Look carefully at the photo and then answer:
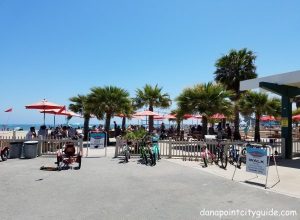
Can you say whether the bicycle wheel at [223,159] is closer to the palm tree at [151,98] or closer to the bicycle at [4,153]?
the bicycle at [4,153]

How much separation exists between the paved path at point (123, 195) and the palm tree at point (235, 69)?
1986 centimetres

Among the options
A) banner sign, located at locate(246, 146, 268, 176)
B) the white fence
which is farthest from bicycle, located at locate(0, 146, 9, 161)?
banner sign, located at locate(246, 146, 268, 176)

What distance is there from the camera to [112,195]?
310 inches

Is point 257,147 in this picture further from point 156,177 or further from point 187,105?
point 187,105

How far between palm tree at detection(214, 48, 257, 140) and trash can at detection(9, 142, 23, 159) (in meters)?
20.5

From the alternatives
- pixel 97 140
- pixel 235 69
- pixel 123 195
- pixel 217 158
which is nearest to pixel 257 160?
pixel 217 158

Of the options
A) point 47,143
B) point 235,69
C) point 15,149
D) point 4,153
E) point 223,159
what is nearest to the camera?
point 223,159

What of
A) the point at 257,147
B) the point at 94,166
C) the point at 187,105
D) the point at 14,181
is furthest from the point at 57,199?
the point at 187,105

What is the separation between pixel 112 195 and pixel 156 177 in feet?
8.98

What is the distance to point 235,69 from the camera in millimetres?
30078

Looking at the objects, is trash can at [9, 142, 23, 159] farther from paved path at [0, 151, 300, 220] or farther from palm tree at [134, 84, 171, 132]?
palm tree at [134, 84, 171, 132]

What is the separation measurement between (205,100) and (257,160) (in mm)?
11162

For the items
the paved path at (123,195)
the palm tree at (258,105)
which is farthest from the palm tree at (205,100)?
the paved path at (123,195)
